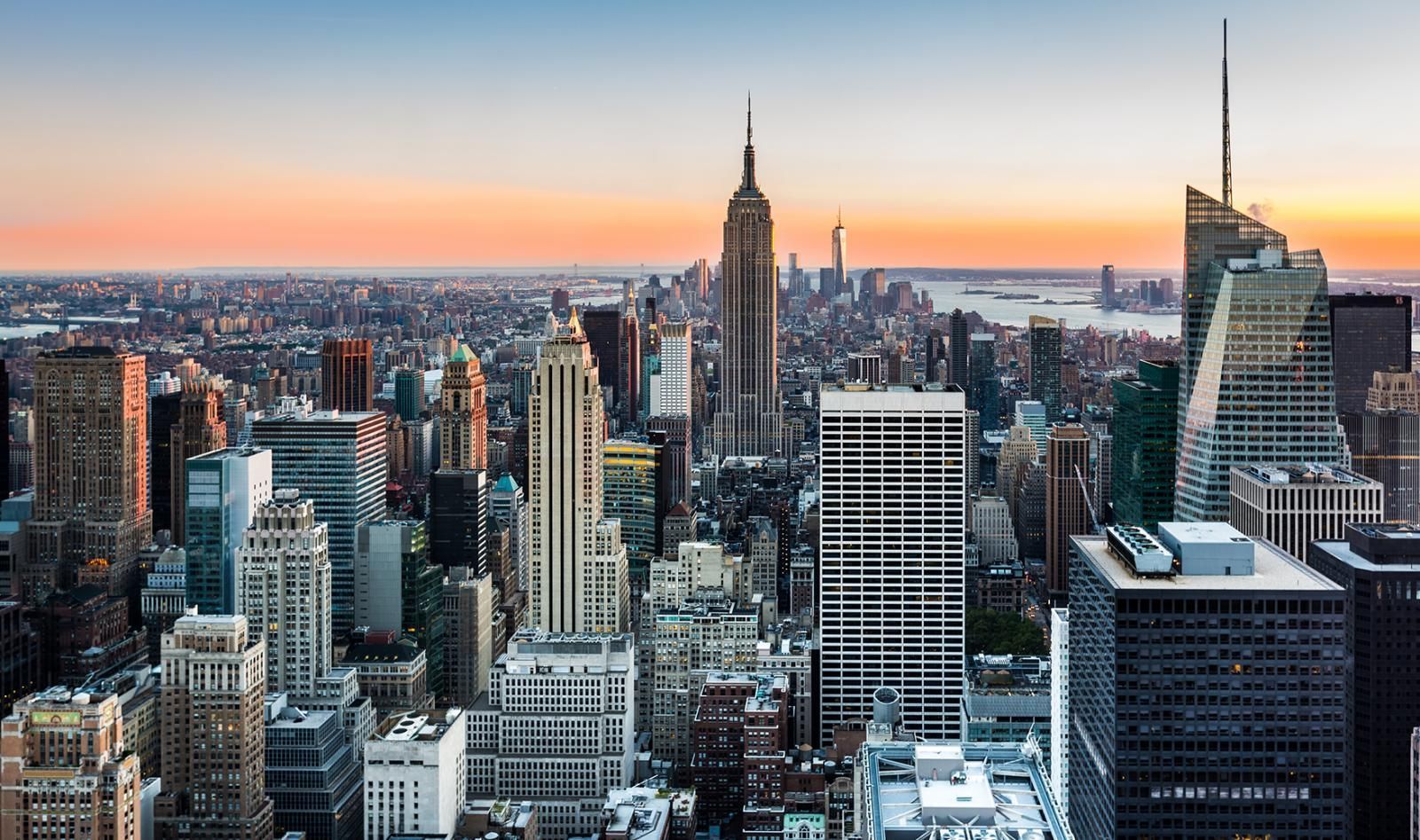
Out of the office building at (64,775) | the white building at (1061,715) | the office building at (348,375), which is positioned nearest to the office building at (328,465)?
the office building at (348,375)

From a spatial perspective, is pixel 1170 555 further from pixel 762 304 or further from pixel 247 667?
pixel 762 304

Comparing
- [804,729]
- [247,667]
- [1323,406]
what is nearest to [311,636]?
[247,667]

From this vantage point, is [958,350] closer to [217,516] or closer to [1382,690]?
[217,516]

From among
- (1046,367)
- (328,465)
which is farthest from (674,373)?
(328,465)

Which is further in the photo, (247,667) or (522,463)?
(522,463)

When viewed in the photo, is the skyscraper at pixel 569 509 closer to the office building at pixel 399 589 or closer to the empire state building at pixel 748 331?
the office building at pixel 399 589

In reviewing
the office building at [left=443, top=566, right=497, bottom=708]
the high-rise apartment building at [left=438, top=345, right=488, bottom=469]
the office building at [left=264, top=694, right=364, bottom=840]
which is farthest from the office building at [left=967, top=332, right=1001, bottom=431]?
the office building at [left=264, top=694, right=364, bottom=840]

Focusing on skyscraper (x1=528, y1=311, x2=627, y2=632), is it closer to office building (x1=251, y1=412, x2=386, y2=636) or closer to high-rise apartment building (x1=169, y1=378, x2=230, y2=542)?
office building (x1=251, y1=412, x2=386, y2=636)
